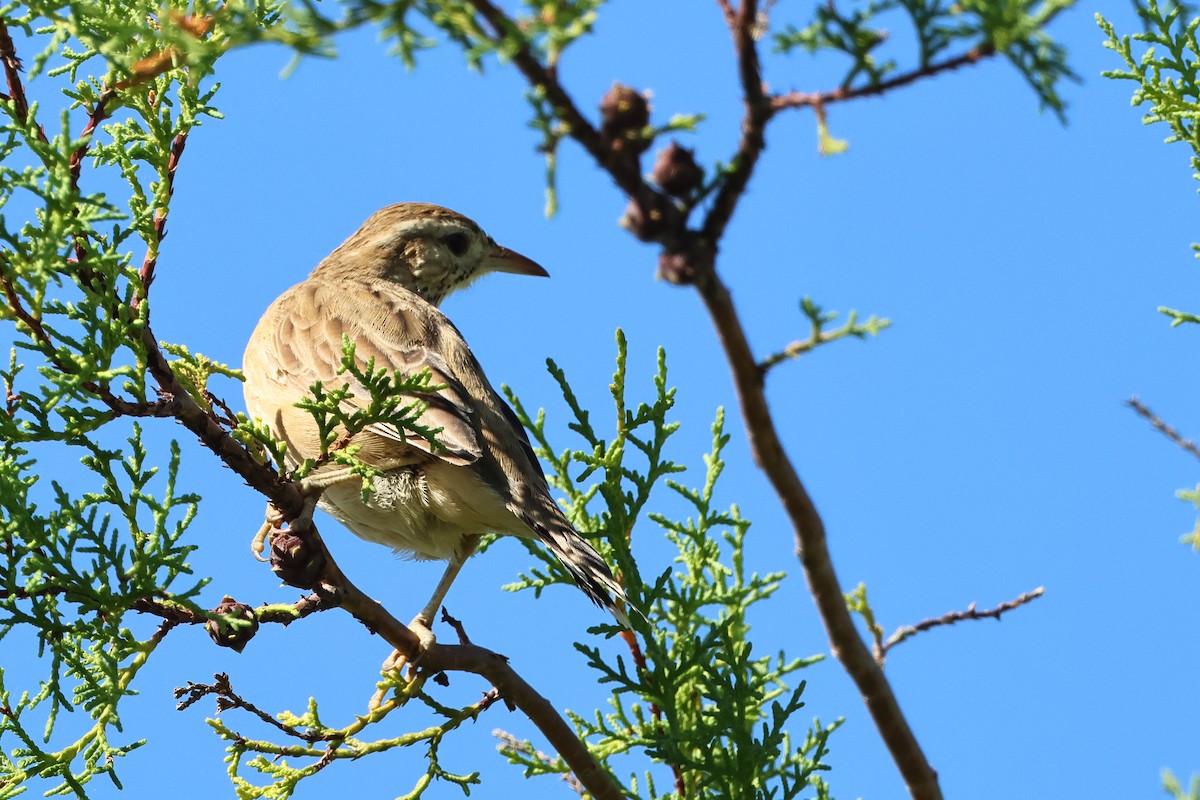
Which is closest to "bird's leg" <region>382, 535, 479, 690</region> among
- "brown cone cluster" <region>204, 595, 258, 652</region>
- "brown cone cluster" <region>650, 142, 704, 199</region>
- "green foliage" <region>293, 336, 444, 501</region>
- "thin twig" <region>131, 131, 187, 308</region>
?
"brown cone cluster" <region>204, 595, 258, 652</region>

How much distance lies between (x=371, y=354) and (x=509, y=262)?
2.30 metres

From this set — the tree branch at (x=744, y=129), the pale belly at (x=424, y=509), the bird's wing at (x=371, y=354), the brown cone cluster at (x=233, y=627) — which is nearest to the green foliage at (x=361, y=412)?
the brown cone cluster at (x=233, y=627)

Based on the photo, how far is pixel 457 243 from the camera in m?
7.32

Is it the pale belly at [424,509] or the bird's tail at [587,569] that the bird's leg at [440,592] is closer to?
the pale belly at [424,509]

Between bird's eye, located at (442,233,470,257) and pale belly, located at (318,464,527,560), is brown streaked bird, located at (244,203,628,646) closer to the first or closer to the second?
pale belly, located at (318,464,527,560)

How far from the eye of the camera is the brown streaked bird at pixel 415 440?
479 cm

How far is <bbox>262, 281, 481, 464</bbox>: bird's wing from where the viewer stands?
4.87m

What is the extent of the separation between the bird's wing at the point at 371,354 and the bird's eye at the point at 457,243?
772 mm

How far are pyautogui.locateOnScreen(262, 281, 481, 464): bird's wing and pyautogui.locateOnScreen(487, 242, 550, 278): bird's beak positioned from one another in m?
0.90

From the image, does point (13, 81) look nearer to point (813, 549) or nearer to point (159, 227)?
point (159, 227)

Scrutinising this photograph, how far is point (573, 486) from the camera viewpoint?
16.6 ft

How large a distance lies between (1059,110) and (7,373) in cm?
329

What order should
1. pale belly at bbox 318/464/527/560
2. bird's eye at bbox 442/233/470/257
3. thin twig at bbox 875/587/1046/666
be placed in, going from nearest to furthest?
thin twig at bbox 875/587/1046/666 → pale belly at bbox 318/464/527/560 → bird's eye at bbox 442/233/470/257

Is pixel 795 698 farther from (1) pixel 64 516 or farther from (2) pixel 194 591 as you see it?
(1) pixel 64 516
